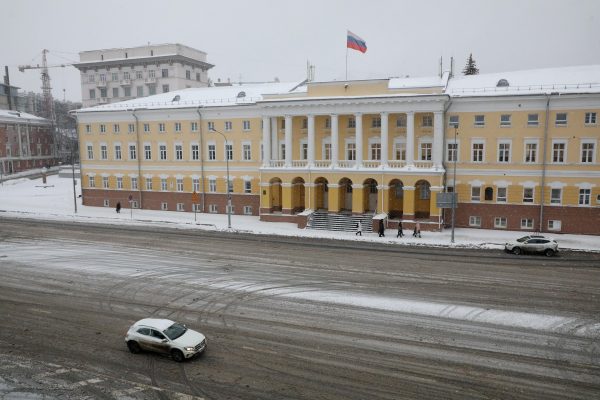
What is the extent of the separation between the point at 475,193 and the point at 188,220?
2933 cm

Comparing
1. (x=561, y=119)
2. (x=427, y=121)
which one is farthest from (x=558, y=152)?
(x=427, y=121)

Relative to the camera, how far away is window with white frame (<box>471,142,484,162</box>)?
43406 millimetres

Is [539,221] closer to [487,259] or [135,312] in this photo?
[487,259]

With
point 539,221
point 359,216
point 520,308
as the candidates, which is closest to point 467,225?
point 539,221

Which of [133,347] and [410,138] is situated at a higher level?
[410,138]

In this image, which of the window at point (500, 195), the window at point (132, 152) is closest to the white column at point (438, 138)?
the window at point (500, 195)

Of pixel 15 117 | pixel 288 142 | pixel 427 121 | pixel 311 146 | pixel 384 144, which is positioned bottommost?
pixel 311 146

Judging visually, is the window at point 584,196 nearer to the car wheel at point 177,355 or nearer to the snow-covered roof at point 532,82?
the snow-covered roof at point 532,82

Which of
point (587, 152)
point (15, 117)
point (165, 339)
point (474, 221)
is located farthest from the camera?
point (15, 117)

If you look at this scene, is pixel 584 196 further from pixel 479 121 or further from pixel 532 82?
pixel 532 82

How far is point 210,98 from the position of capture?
55844 millimetres

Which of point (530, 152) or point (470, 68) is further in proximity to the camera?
point (470, 68)

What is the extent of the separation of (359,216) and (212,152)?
64.1 feet

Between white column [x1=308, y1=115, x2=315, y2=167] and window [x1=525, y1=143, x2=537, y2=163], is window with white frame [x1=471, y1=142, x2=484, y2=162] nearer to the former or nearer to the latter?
window [x1=525, y1=143, x2=537, y2=163]
